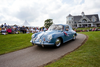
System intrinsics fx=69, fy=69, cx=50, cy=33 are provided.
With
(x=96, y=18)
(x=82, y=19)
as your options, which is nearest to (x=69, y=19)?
(x=82, y=19)

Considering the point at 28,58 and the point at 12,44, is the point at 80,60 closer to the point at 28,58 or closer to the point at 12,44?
the point at 28,58

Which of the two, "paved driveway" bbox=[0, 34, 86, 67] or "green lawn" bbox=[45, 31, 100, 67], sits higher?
"green lawn" bbox=[45, 31, 100, 67]

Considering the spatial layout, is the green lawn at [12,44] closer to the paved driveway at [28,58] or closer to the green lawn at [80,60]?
the paved driveway at [28,58]

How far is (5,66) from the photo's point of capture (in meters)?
2.68

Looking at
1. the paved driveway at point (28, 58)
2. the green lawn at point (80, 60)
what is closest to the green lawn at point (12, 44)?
the paved driveway at point (28, 58)

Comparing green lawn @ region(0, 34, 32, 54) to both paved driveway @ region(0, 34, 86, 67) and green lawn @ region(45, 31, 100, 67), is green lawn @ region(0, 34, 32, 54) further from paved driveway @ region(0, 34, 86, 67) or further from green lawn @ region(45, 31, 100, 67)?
green lawn @ region(45, 31, 100, 67)

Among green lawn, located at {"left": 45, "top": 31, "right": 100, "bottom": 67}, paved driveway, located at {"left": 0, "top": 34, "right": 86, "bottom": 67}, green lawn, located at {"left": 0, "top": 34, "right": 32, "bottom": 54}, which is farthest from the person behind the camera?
green lawn, located at {"left": 0, "top": 34, "right": 32, "bottom": 54}

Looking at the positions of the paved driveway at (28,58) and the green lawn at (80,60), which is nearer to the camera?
the green lawn at (80,60)

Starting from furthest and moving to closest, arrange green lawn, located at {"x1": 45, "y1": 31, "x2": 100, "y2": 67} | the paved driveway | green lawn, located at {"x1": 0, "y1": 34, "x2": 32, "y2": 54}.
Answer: green lawn, located at {"x1": 0, "y1": 34, "x2": 32, "y2": 54}, the paved driveway, green lawn, located at {"x1": 45, "y1": 31, "x2": 100, "y2": 67}

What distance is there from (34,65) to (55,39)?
2.13 m

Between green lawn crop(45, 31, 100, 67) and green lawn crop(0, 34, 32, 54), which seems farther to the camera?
green lawn crop(0, 34, 32, 54)

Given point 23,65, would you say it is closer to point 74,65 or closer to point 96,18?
point 74,65

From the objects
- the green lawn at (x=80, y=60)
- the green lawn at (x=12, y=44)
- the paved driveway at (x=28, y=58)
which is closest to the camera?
the green lawn at (x=80, y=60)

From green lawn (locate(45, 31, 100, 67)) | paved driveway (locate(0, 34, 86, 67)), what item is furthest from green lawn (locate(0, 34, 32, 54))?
green lawn (locate(45, 31, 100, 67))
